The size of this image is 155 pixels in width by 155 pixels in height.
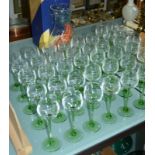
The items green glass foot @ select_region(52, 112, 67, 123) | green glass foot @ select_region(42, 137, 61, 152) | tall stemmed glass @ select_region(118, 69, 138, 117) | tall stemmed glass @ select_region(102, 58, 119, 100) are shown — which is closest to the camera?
green glass foot @ select_region(42, 137, 61, 152)

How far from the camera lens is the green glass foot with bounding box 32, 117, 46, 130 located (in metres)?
0.93

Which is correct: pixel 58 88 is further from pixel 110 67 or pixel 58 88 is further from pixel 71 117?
pixel 110 67

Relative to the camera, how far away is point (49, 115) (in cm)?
91

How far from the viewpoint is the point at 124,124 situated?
953 mm

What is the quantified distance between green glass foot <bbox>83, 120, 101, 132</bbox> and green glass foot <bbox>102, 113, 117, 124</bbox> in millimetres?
36

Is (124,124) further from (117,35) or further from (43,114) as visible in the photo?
(117,35)

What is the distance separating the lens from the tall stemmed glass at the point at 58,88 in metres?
0.97

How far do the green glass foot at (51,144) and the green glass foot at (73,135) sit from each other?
35 millimetres

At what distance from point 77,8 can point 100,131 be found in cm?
90

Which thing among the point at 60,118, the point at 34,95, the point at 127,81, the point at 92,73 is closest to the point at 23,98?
the point at 34,95

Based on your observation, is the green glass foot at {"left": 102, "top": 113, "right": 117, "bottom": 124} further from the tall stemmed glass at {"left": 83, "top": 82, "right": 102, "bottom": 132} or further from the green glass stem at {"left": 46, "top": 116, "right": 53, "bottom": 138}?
the green glass stem at {"left": 46, "top": 116, "right": 53, "bottom": 138}

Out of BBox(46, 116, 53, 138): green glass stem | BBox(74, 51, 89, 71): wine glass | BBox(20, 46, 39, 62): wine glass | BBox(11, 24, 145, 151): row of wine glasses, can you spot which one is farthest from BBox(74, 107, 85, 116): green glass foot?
BBox(20, 46, 39, 62): wine glass
